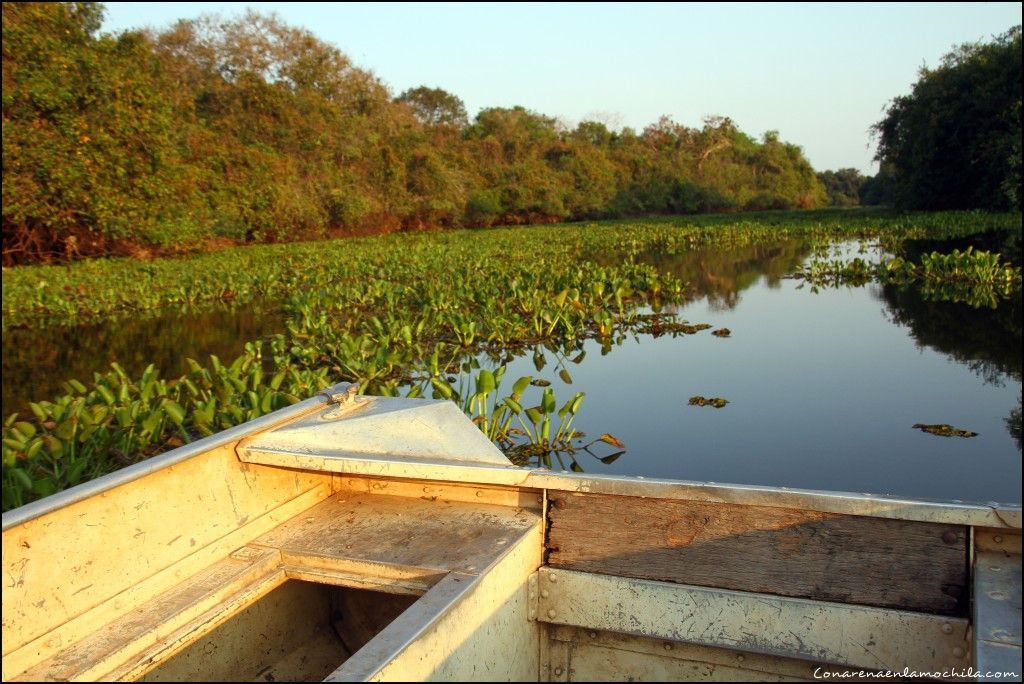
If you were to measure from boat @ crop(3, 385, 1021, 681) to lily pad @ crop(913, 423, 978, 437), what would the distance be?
130 inches

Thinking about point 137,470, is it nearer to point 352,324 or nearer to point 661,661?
point 661,661

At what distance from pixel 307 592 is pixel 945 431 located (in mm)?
3936

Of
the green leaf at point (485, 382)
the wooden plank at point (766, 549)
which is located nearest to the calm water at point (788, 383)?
the green leaf at point (485, 382)

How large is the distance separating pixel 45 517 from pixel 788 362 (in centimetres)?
618

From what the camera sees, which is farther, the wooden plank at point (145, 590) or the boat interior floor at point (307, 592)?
the boat interior floor at point (307, 592)

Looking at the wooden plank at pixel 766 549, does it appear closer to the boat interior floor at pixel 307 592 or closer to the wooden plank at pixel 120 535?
the boat interior floor at pixel 307 592

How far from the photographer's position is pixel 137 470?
2.07m

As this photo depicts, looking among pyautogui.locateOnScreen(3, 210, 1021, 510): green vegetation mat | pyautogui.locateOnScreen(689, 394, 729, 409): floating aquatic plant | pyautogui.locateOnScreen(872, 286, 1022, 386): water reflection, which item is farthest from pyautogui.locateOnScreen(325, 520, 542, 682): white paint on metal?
pyautogui.locateOnScreen(872, 286, 1022, 386): water reflection

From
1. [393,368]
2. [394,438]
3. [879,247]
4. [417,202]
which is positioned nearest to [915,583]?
[394,438]

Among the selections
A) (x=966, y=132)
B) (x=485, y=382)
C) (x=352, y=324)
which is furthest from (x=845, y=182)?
(x=485, y=382)

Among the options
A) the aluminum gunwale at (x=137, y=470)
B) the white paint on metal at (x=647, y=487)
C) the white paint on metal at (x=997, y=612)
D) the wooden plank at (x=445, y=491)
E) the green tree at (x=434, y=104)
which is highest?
the green tree at (x=434, y=104)

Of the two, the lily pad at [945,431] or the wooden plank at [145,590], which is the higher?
the wooden plank at [145,590]

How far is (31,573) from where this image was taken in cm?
185

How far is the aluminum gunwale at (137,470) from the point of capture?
1.79m
